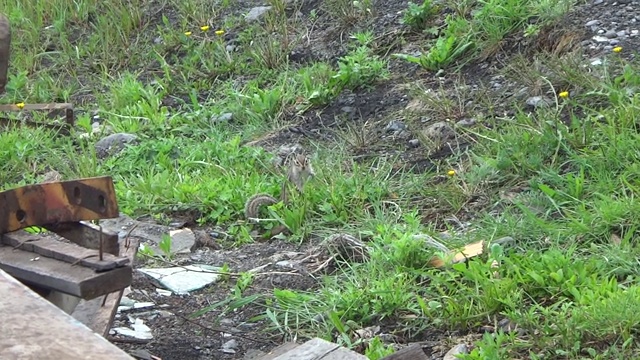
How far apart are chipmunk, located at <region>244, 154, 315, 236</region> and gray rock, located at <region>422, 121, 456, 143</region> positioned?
666 millimetres

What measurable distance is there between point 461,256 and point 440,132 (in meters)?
1.42

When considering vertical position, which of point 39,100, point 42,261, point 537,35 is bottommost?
point 39,100

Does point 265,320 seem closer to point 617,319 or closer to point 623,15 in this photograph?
point 617,319

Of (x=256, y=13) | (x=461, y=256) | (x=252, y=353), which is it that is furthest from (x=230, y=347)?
(x=256, y=13)

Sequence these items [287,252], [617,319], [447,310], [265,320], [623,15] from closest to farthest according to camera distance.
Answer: [617,319] < [447,310] < [265,320] < [287,252] < [623,15]

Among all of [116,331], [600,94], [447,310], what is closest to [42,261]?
[116,331]

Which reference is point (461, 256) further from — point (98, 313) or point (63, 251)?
point (63, 251)

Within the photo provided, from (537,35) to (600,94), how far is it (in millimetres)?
912

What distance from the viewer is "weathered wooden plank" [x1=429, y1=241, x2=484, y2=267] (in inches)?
157

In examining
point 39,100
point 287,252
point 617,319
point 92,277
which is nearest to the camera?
point 92,277

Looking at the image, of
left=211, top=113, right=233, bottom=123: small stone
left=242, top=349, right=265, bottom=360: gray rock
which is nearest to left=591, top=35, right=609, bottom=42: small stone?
left=211, top=113, right=233, bottom=123: small stone

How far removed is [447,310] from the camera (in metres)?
3.70

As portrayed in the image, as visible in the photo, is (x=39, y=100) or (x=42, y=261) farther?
(x=39, y=100)

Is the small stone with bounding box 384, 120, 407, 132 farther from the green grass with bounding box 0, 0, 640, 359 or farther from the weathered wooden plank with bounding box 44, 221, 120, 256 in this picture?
the weathered wooden plank with bounding box 44, 221, 120, 256
